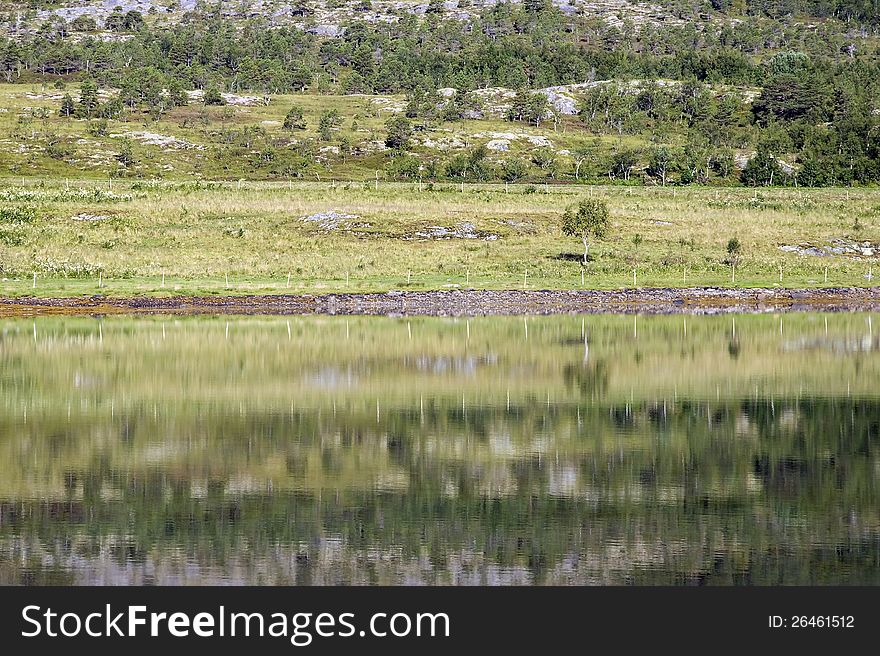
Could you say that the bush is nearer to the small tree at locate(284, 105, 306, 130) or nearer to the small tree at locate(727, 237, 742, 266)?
the small tree at locate(727, 237, 742, 266)

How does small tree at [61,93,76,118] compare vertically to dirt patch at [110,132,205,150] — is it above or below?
above

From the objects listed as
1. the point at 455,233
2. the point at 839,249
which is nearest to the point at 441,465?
the point at 455,233

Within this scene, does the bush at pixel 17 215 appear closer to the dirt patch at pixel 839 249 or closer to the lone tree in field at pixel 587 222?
the lone tree in field at pixel 587 222

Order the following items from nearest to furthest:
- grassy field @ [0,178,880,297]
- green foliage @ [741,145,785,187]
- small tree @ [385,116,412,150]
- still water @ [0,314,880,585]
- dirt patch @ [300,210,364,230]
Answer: still water @ [0,314,880,585] → grassy field @ [0,178,880,297] → dirt patch @ [300,210,364,230] → green foliage @ [741,145,785,187] → small tree @ [385,116,412,150]

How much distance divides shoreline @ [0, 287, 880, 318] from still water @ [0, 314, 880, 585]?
18.3 meters

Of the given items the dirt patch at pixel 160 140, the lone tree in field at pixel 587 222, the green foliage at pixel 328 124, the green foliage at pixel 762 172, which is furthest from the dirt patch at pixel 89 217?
the green foliage at pixel 762 172

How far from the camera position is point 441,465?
25562 millimetres

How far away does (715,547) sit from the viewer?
19.0 meters

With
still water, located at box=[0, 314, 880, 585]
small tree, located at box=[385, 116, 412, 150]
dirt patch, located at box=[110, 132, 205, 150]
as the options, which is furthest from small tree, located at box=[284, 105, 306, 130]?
still water, located at box=[0, 314, 880, 585]

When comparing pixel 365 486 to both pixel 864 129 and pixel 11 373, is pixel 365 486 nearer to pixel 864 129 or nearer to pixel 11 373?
pixel 11 373

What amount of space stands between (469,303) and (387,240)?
24.9 meters

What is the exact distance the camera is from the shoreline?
219 feet

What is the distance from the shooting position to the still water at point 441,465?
1848 cm

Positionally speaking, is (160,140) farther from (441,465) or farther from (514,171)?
(441,465)
